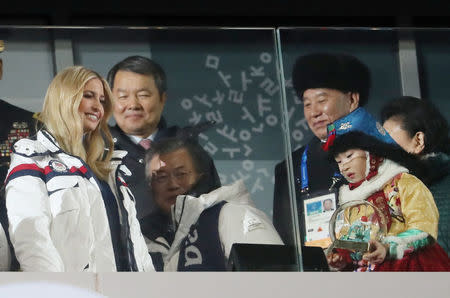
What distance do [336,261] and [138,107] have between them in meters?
0.89

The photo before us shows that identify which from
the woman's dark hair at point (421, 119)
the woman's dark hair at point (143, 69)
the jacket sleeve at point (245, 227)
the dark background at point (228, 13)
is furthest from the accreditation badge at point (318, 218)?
the dark background at point (228, 13)

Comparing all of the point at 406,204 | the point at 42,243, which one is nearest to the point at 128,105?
the point at 42,243

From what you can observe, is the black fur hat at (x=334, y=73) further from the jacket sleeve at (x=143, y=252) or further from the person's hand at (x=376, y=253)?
the jacket sleeve at (x=143, y=252)

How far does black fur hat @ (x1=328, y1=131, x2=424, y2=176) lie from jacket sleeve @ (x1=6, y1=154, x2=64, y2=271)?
1089 millimetres

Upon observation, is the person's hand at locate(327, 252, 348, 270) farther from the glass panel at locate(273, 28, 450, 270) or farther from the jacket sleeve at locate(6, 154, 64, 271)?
the jacket sleeve at locate(6, 154, 64, 271)

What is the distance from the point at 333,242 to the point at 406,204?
0.33 m

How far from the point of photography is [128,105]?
15.7 ft

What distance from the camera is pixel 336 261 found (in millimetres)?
4625

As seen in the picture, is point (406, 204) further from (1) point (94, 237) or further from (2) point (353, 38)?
(1) point (94, 237)

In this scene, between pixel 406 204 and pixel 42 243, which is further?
pixel 406 204

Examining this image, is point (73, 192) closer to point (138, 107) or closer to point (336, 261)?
point (138, 107)

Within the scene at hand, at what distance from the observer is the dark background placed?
744 cm

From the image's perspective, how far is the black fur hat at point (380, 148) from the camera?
15.9 feet

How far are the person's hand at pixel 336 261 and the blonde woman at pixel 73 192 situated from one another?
0.62m
